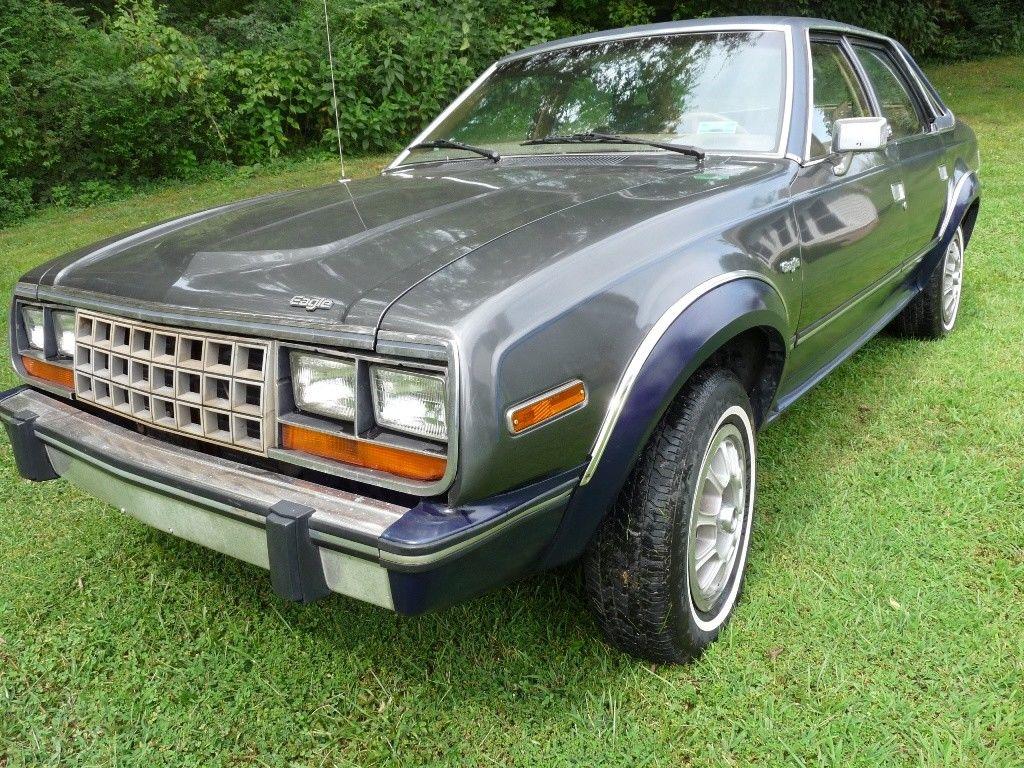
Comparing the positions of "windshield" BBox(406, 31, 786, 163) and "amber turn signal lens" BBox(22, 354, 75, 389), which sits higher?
"windshield" BBox(406, 31, 786, 163)

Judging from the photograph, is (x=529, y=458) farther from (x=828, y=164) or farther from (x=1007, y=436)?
(x=1007, y=436)

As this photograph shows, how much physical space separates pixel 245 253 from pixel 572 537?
41.2 inches

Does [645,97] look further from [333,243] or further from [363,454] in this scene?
[363,454]

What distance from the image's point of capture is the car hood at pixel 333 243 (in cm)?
177

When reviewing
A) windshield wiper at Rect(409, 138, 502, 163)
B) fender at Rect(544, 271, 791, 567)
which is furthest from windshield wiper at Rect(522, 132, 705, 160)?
fender at Rect(544, 271, 791, 567)

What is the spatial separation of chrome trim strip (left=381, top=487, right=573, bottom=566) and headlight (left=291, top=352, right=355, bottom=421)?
1.04 ft

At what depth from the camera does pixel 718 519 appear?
226 centimetres

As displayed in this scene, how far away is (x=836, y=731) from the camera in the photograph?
76.3 inches

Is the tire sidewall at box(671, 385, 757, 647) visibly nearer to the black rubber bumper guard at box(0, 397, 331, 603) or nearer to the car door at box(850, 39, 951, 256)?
the black rubber bumper guard at box(0, 397, 331, 603)

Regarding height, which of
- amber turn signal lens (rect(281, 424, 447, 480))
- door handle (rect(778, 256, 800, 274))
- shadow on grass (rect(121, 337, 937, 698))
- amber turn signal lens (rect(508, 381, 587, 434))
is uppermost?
door handle (rect(778, 256, 800, 274))

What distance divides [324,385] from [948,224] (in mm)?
3403

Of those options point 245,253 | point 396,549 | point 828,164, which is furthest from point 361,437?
point 828,164

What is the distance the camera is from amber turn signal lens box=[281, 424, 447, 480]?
160 cm

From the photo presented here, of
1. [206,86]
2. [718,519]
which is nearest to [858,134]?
[718,519]
